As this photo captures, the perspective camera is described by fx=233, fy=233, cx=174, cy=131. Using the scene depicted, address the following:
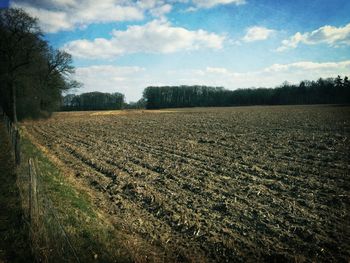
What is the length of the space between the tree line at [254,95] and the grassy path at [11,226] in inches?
4307

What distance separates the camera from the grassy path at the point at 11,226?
4996 mm

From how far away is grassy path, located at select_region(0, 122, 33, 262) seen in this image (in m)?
5.00

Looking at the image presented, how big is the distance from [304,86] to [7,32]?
112637 millimetres

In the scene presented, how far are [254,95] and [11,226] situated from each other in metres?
119

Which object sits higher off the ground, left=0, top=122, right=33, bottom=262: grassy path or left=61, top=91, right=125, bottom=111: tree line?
left=61, top=91, right=125, bottom=111: tree line

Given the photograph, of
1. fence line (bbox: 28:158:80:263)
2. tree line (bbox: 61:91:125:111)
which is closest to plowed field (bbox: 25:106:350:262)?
fence line (bbox: 28:158:80:263)

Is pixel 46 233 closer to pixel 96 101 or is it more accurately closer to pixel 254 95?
pixel 96 101

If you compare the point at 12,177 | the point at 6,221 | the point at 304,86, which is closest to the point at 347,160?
the point at 6,221

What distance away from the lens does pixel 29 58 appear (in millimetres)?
27688

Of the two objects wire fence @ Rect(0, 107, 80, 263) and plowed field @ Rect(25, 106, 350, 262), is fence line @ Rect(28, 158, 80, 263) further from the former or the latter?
plowed field @ Rect(25, 106, 350, 262)

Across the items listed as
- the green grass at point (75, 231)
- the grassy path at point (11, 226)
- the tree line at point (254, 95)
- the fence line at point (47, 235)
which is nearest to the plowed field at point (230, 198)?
the green grass at point (75, 231)

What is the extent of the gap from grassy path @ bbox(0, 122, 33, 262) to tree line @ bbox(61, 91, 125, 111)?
100096mm

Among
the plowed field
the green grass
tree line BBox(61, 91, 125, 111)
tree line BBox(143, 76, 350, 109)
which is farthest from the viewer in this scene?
tree line BBox(61, 91, 125, 111)

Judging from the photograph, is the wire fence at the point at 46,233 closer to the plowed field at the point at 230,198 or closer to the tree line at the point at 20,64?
the plowed field at the point at 230,198
